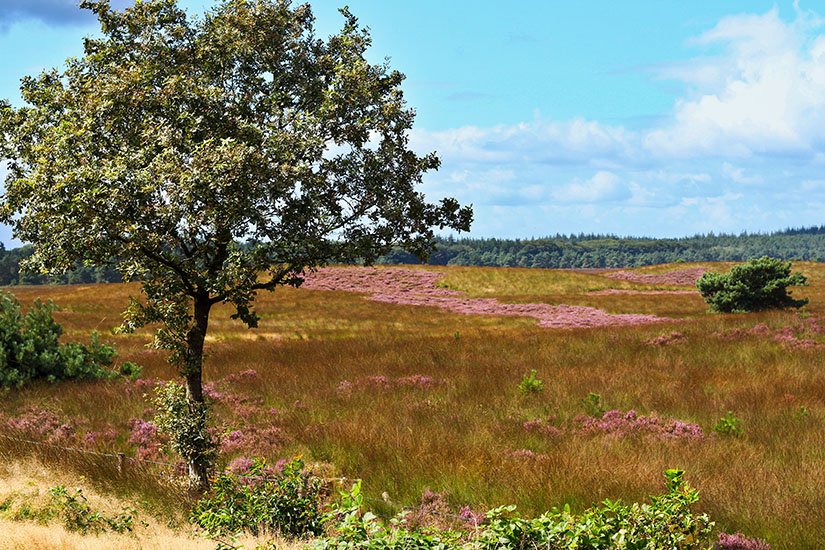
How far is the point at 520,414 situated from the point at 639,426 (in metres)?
2.34

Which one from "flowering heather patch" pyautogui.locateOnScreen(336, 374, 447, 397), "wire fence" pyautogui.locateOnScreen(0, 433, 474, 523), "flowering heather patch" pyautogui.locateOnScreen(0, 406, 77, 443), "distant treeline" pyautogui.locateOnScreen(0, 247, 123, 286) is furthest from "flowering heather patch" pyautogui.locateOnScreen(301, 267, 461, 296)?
"distant treeline" pyautogui.locateOnScreen(0, 247, 123, 286)

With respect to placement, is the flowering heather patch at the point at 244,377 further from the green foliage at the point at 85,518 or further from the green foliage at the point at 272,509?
the green foliage at the point at 272,509

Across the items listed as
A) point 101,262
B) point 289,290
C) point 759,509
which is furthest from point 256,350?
point 289,290

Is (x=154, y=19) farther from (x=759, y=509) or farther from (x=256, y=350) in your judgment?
(x=256, y=350)

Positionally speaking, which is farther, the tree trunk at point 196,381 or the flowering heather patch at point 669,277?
the flowering heather patch at point 669,277

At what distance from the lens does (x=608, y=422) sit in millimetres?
11547

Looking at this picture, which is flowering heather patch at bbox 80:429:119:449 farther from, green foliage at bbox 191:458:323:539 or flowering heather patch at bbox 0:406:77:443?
green foliage at bbox 191:458:323:539

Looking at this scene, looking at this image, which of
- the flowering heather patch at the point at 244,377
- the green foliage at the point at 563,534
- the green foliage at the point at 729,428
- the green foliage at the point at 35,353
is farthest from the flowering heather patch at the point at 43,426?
the green foliage at the point at 729,428

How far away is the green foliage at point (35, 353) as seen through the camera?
55.6ft

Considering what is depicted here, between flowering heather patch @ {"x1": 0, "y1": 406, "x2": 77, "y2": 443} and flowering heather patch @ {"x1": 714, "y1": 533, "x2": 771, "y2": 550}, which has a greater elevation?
flowering heather patch @ {"x1": 714, "y1": 533, "x2": 771, "y2": 550}

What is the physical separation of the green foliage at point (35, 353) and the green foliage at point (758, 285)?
101 feet

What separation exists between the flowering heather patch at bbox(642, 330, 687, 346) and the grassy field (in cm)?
11

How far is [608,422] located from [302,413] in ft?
21.3

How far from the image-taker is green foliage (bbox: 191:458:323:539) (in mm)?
7746
